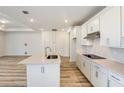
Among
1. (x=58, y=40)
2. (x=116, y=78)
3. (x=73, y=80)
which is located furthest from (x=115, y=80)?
(x=58, y=40)

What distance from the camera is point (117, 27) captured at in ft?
9.60

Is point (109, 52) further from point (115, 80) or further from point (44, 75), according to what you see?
point (44, 75)

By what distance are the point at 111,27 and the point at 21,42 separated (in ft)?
37.5

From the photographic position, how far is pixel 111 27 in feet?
10.6

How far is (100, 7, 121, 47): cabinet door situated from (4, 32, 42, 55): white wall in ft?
34.1

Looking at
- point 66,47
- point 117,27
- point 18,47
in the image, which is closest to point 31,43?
point 18,47

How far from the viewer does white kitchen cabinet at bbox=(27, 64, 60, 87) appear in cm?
357

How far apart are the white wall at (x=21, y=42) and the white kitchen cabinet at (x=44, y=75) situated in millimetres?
10166

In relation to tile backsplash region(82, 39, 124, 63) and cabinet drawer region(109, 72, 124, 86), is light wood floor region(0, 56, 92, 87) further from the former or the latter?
cabinet drawer region(109, 72, 124, 86)

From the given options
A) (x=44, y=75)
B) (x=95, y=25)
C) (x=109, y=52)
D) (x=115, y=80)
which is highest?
(x=95, y=25)

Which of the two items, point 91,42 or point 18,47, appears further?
point 18,47

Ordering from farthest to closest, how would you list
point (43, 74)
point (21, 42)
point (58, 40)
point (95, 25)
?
point (21, 42) < point (58, 40) < point (95, 25) < point (43, 74)
